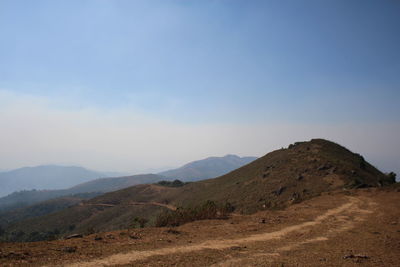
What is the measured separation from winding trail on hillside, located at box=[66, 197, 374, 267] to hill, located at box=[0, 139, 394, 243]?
795 centimetres

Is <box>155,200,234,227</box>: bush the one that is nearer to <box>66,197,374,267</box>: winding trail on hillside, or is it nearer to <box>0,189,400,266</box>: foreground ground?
<box>0,189,400,266</box>: foreground ground

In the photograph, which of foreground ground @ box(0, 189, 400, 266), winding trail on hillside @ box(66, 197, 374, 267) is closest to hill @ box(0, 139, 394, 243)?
foreground ground @ box(0, 189, 400, 266)

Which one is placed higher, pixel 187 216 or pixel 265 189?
pixel 187 216

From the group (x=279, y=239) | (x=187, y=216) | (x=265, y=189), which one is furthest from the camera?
(x=265, y=189)

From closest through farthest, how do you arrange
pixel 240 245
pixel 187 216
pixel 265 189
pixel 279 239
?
1. pixel 240 245
2. pixel 279 239
3. pixel 187 216
4. pixel 265 189

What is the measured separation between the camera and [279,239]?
1303cm

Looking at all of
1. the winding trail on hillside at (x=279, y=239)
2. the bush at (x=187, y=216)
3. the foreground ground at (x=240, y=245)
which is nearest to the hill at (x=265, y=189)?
the bush at (x=187, y=216)

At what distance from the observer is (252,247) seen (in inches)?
455

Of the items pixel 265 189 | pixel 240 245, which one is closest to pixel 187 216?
pixel 240 245

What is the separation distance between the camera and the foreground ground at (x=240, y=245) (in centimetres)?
946

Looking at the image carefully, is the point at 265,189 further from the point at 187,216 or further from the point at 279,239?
the point at 279,239

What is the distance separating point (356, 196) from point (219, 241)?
22690 mm

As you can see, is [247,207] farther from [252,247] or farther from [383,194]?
[252,247]

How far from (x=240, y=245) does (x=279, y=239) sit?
262cm
